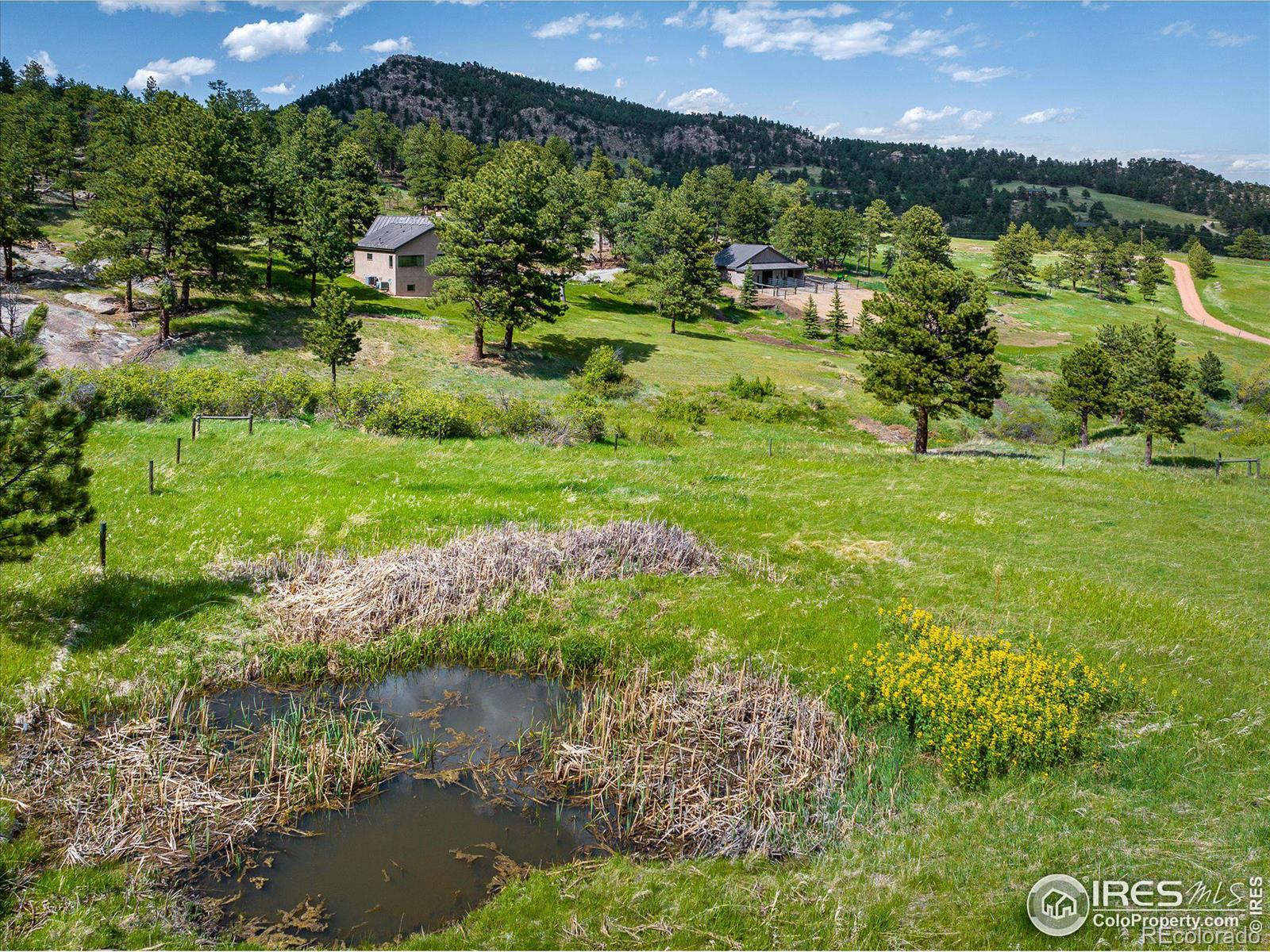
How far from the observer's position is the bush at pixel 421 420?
3619 centimetres

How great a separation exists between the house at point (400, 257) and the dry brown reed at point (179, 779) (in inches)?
A: 2733

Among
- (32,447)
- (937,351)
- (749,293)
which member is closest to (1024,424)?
(937,351)

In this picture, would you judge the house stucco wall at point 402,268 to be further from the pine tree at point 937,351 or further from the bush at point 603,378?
the pine tree at point 937,351

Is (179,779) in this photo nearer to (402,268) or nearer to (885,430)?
(885,430)

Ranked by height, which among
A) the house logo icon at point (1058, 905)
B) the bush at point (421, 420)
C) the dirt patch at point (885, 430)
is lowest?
the house logo icon at point (1058, 905)

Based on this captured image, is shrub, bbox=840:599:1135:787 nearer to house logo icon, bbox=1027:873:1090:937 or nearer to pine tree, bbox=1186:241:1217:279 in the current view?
house logo icon, bbox=1027:873:1090:937

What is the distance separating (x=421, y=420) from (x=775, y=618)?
2329cm

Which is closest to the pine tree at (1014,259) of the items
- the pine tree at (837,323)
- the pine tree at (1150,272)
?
the pine tree at (1150,272)

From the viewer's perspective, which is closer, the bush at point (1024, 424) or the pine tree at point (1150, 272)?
the bush at point (1024, 424)

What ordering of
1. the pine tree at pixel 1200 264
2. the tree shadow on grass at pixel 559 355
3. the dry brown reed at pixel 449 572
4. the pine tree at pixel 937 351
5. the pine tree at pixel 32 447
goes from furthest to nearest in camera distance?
the pine tree at pixel 1200 264 < the tree shadow on grass at pixel 559 355 < the pine tree at pixel 937 351 < the dry brown reed at pixel 449 572 < the pine tree at pixel 32 447

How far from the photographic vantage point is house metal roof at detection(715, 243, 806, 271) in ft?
383

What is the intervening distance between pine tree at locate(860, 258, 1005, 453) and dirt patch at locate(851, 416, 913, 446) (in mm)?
10447

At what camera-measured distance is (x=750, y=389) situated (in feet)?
192

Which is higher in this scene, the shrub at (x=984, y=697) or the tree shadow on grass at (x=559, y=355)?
the tree shadow on grass at (x=559, y=355)
